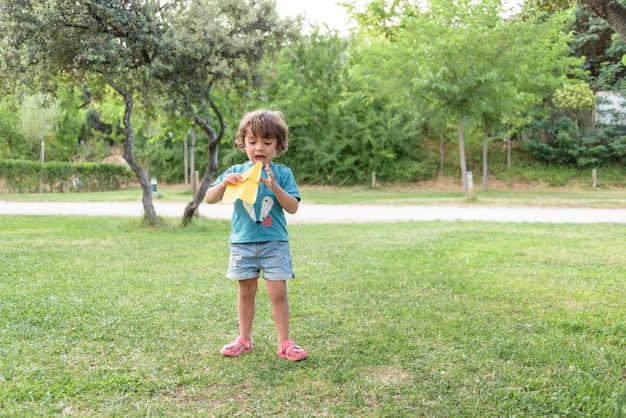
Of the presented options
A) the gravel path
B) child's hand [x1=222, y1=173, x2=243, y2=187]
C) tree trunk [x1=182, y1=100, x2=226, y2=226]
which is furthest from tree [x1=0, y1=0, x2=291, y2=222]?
child's hand [x1=222, y1=173, x2=243, y2=187]

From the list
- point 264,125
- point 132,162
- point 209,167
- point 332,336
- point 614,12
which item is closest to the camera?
point 614,12

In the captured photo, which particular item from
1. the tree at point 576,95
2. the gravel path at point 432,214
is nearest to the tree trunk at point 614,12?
the gravel path at point 432,214

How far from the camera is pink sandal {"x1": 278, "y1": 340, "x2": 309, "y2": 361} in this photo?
10.3 ft

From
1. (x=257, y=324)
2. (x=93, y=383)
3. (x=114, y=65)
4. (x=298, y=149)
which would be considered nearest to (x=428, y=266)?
(x=257, y=324)

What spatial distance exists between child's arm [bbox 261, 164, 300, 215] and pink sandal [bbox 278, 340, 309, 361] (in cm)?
80

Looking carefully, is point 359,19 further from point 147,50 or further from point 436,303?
point 436,303

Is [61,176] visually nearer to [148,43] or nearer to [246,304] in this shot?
[148,43]

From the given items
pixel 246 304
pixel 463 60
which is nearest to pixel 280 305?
pixel 246 304

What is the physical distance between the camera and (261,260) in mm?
3271

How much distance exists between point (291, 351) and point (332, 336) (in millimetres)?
512

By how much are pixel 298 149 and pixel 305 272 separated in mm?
23418

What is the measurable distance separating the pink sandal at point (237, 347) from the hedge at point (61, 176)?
24803 millimetres

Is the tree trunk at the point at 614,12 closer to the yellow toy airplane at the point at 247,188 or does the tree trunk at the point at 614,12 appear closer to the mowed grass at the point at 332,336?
the mowed grass at the point at 332,336

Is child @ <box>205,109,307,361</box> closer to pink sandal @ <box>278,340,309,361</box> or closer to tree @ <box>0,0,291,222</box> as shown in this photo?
pink sandal @ <box>278,340,309,361</box>
